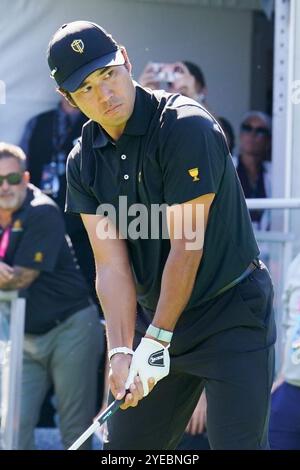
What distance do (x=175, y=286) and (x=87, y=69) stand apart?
746 mm

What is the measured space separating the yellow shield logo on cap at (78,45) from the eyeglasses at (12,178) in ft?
8.67

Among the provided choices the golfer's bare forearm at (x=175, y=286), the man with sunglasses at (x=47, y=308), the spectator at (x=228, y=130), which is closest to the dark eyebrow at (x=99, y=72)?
the golfer's bare forearm at (x=175, y=286)

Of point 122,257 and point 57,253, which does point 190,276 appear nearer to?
point 122,257

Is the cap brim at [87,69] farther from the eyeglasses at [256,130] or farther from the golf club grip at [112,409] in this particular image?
the eyeglasses at [256,130]

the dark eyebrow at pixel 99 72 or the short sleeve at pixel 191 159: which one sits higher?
the dark eyebrow at pixel 99 72

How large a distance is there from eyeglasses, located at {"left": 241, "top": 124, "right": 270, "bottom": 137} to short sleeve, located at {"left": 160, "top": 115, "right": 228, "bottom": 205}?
3257mm

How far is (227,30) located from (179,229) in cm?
370

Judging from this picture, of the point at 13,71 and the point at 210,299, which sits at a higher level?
the point at 13,71

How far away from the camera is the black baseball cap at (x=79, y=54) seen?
11.3ft

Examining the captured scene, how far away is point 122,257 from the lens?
3.75 metres

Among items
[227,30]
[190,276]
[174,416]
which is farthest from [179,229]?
[227,30]

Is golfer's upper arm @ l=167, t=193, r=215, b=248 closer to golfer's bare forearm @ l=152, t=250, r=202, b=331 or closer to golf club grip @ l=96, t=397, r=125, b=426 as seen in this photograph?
golfer's bare forearm @ l=152, t=250, r=202, b=331

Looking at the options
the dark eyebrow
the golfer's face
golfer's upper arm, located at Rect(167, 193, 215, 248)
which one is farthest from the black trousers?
the dark eyebrow

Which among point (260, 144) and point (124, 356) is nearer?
point (124, 356)
